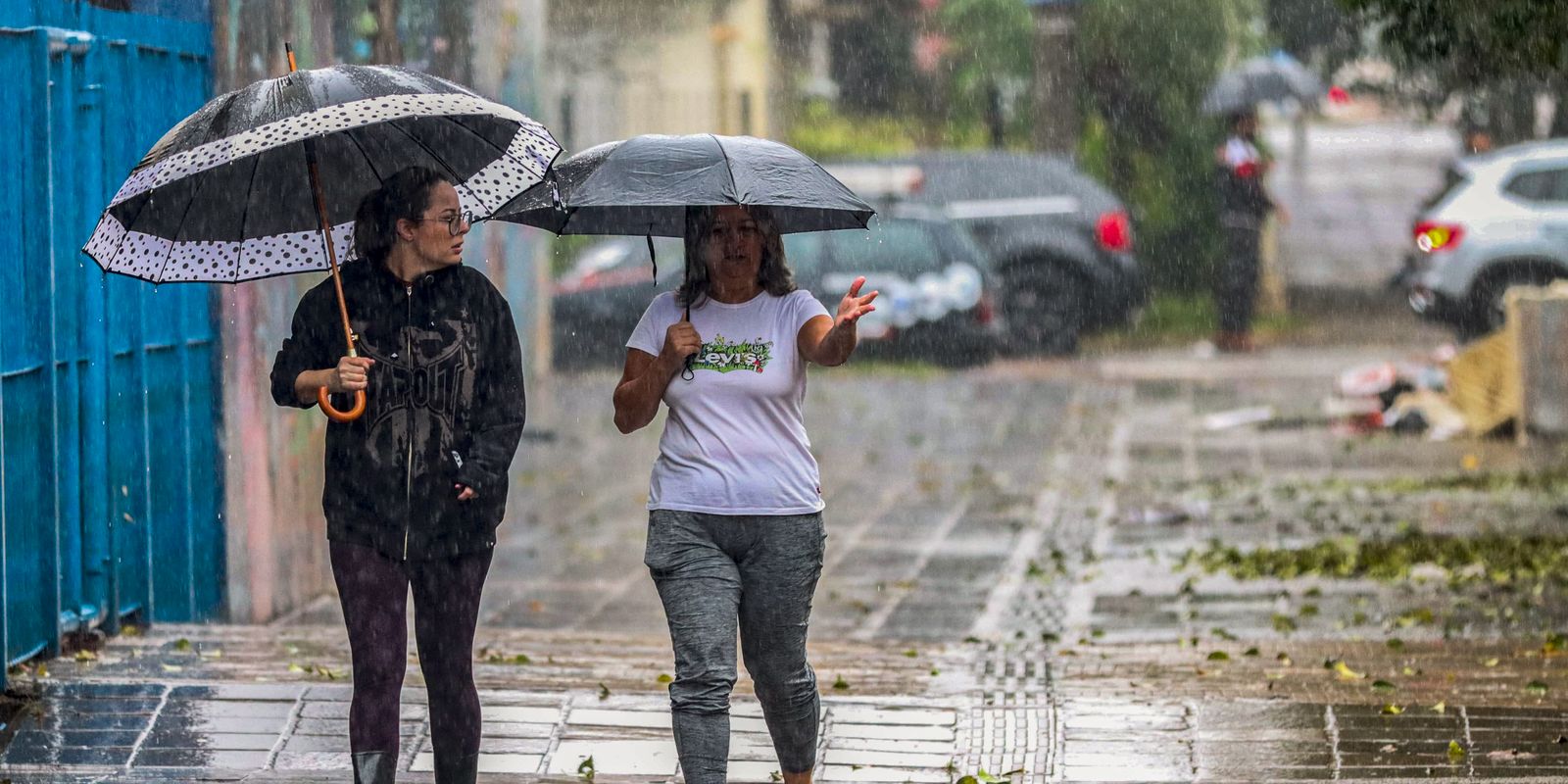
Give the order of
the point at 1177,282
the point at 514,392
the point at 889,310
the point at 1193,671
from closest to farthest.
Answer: the point at 514,392, the point at 1193,671, the point at 889,310, the point at 1177,282

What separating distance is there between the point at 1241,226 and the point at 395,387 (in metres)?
15.6

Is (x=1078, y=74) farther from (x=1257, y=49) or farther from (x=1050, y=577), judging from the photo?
(x=1050, y=577)

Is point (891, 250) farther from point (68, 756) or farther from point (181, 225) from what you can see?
point (181, 225)

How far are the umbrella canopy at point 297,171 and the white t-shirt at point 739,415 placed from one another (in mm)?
573

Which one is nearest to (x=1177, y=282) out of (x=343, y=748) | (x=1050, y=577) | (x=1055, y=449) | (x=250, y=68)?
(x=1055, y=449)

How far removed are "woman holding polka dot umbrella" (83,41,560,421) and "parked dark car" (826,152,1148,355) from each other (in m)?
14.7

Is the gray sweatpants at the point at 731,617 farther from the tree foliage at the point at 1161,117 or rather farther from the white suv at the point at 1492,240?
the tree foliage at the point at 1161,117

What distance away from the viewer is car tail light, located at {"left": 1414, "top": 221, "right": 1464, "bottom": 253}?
18531mm

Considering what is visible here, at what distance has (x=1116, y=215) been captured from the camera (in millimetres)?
20453

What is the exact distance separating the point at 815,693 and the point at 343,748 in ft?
4.90

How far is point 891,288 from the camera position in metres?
19.2

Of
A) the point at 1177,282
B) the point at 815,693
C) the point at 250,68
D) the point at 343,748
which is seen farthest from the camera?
the point at 1177,282

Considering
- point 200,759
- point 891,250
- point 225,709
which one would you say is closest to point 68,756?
point 200,759


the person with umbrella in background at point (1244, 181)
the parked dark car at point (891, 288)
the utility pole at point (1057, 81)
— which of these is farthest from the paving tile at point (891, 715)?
the utility pole at point (1057, 81)
